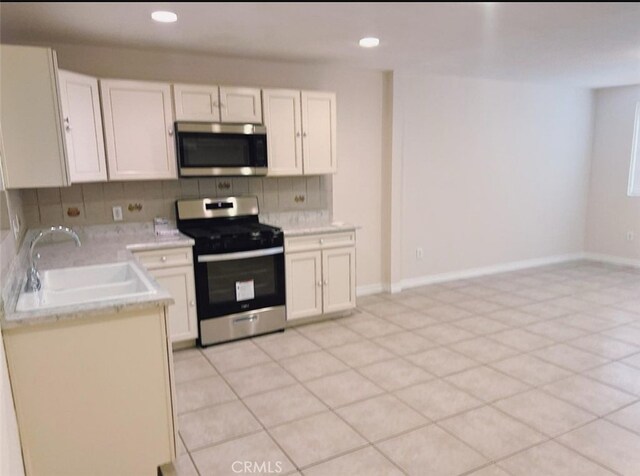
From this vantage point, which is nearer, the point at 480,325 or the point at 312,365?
the point at 312,365

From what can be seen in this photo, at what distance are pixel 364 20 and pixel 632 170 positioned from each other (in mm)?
6651

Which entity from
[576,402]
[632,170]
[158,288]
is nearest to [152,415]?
[158,288]

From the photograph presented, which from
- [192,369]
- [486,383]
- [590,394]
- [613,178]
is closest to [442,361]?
[486,383]

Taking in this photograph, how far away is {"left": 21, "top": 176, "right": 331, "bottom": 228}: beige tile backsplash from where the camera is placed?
3369 millimetres

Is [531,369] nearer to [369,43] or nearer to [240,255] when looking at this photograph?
[240,255]

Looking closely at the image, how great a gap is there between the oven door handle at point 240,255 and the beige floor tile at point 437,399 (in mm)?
1495

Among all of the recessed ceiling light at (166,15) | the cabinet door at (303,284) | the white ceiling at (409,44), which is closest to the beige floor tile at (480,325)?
the cabinet door at (303,284)

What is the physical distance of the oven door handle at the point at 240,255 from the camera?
11.3ft

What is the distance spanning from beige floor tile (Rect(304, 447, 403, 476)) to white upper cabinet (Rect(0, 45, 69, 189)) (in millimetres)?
1937

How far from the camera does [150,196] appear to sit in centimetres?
370

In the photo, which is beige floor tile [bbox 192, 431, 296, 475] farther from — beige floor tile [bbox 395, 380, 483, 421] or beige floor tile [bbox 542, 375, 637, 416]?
beige floor tile [bbox 542, 375, 637, 416]

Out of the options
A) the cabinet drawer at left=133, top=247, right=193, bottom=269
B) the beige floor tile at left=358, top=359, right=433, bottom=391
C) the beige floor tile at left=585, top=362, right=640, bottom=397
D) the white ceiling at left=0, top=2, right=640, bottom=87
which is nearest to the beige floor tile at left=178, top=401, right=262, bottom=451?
the beige floor tile at left=358, top=359, right=433, bottom=391

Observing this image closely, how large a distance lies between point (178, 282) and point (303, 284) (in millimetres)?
1067

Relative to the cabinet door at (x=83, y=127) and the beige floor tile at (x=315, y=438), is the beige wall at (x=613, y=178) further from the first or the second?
the cabinet door at (x=83, y=127)
